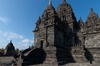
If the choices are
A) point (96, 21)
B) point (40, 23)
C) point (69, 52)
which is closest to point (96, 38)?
point (96, 21)

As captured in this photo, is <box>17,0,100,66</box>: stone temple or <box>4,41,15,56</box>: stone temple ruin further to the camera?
<box>4,41,15,56</box>: stone temple ruin

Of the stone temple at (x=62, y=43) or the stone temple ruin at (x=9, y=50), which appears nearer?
the stone temple at (x=62, y=43)

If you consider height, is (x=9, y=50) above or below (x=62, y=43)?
below

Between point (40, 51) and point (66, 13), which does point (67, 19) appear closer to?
point (66, 13)

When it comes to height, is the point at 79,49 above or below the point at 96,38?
below

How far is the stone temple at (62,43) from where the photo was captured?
14891mm

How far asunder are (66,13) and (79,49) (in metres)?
12.5

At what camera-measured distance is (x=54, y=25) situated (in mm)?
18625

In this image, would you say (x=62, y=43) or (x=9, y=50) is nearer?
(x=62, y=43)

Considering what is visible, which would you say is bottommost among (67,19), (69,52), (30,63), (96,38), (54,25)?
(30,63)

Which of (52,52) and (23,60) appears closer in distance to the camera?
(23,60)

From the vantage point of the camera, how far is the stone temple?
586 inches

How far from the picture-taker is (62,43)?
20.7 meters

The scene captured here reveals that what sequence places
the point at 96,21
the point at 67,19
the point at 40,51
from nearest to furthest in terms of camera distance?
the point at 40,51, the point at 96,21, the point at 67,19
